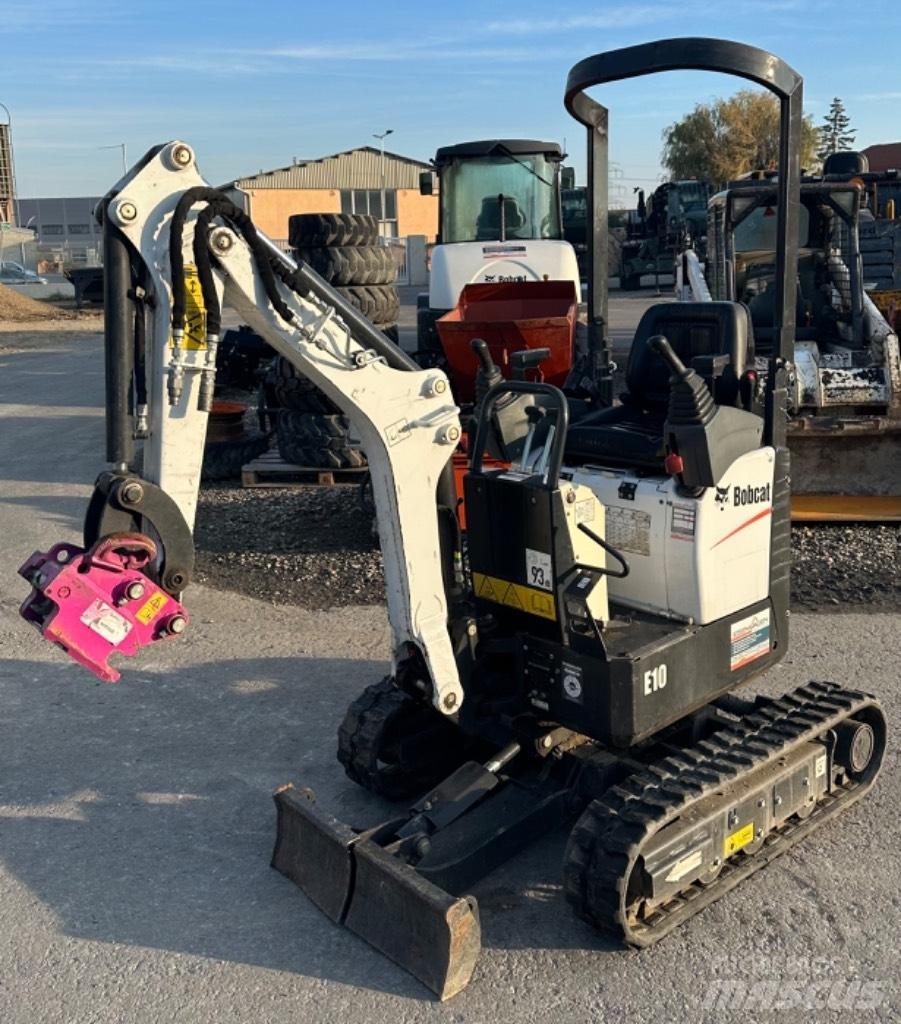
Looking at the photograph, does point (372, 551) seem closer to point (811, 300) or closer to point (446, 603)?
point (446, 603)

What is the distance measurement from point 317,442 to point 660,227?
80.3 feet

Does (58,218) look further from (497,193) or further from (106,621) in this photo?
(106,621)

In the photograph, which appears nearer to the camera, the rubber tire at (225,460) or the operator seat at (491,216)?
the rubber tire at (225,460)

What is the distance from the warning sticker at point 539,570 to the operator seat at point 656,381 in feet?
2.09

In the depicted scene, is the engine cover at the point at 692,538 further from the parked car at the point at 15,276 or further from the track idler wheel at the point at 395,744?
the parked car at the point at 15,276

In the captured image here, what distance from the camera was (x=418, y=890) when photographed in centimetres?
369

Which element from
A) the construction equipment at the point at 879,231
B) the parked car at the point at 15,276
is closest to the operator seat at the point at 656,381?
the construction equipment at the point at 879,231

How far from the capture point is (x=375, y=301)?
1079 cm

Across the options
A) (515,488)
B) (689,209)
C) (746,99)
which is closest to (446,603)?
(515,488)

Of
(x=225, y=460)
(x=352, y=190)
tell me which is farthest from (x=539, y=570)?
(x=352, y=190)

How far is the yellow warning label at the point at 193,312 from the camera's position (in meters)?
3.57

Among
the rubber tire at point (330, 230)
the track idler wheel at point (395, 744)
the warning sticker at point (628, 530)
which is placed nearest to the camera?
the warning sticker at point (628, 530)

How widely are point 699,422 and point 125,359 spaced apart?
1.94 metres

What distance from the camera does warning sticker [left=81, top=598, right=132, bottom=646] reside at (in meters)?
3.47
